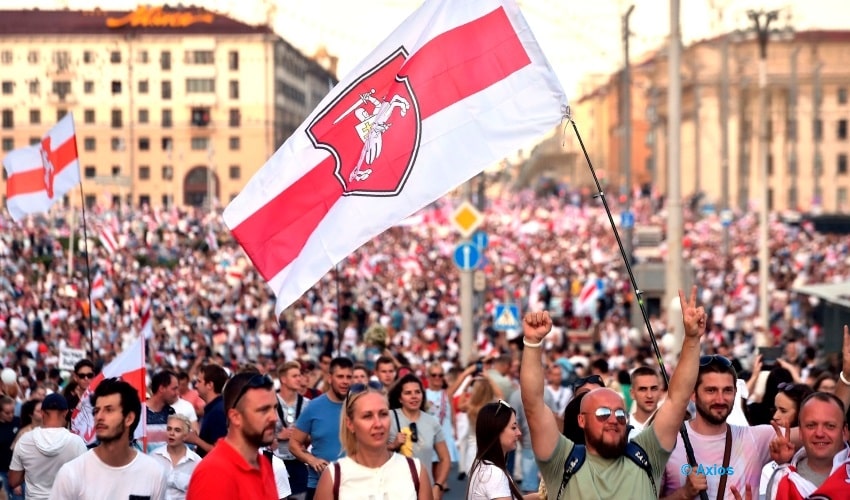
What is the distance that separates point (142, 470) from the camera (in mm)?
6438

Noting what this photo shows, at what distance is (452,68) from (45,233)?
46408 millimetres

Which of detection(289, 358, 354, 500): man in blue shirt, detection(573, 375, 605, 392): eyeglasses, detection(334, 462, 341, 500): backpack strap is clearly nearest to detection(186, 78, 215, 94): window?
detection(289, 358, 354, 500): man in blue shirt

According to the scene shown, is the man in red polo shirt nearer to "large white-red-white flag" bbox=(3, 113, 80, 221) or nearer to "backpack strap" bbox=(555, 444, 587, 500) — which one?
"backpack strap" bbox=(555, 444, 587, 500)

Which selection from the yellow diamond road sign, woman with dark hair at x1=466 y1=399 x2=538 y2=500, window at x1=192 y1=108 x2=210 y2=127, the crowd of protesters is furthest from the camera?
window at x1=192 y1=108 x2=210 y2=127

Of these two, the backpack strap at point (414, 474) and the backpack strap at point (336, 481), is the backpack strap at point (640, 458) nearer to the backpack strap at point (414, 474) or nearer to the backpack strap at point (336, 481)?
the backpack strap at point (414, 474)

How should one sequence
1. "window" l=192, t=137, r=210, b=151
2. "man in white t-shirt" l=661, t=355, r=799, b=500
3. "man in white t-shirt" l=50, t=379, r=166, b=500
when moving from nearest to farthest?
"man in white t-shirt" l=50, t=379, r=166, b=500, "man in white t-shirt" l=661, t=355, r=799, b=500, "window" l=192, t=137, r=210, b=151

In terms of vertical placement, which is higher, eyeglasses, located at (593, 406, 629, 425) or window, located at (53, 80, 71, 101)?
window, located at (53, 80, 71, 101)

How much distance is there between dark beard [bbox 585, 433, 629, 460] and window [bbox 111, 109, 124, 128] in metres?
119

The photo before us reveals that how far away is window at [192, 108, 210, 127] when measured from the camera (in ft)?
417

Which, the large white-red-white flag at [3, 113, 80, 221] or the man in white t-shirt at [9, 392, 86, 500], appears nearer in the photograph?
the man in white t-shirt at [9, 392, 86, 500]

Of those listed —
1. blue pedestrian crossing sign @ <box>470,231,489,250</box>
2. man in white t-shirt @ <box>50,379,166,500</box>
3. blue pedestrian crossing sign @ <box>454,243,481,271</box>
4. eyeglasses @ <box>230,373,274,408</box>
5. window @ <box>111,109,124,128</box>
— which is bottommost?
man in white t-shirt @ <box>50,379,166,500</box>

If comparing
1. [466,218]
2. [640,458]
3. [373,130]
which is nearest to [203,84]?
[466,218]

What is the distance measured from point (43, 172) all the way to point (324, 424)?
369 inches

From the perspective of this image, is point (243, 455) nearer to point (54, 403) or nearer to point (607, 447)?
point (607, 447)
